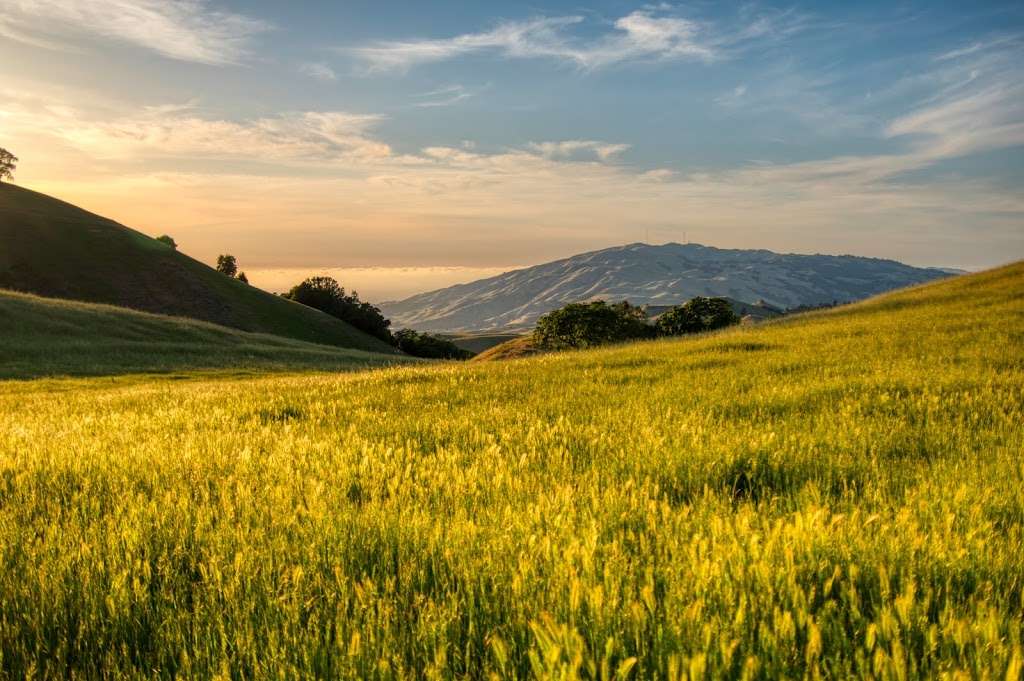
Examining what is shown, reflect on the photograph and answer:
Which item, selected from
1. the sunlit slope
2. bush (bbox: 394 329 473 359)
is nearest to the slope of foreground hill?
the sunlit slope

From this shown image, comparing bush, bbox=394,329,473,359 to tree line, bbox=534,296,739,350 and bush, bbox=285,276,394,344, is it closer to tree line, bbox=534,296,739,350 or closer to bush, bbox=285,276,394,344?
bush, bbox=285,276,394,344

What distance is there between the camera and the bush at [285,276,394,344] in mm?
134875

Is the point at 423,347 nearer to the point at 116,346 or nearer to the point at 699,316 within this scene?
the point at 699,316

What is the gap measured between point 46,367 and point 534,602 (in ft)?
142

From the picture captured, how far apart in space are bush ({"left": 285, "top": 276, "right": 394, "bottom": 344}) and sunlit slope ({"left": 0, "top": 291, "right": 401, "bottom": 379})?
68.6 metres

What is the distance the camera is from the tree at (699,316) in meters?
85.7

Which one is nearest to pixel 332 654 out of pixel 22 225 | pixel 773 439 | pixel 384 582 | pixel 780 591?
pixel 384 582

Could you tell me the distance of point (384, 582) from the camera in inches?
115

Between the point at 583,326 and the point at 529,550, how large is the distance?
8384cm

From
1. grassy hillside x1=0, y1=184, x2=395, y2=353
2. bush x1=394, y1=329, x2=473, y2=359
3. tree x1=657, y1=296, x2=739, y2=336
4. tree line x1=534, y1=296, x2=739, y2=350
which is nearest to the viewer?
tree x1=657, y1=296, x2=739, y2=336

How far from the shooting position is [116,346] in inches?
1821

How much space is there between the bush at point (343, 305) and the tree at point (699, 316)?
2546 inches

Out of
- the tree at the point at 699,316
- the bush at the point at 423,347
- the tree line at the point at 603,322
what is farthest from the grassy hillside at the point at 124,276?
the tree at the point at 699,316

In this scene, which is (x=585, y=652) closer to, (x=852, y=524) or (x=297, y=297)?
(x=852, y=524)
